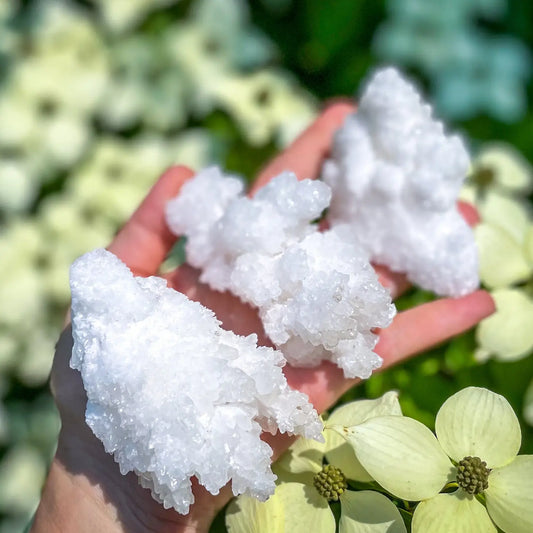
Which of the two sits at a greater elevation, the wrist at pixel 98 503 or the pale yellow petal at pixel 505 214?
the pale yellow petal at pixel 505 214

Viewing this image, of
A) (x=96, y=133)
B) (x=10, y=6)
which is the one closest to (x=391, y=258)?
(x=96, y=133)

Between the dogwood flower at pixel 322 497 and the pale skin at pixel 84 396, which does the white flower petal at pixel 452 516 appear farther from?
the pale skin at pixel 84 396

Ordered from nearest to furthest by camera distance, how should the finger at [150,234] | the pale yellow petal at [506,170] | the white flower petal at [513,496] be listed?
the white flower petal at [513,496]
the finger at [150,234]
the pale yellow petal at [506,170]

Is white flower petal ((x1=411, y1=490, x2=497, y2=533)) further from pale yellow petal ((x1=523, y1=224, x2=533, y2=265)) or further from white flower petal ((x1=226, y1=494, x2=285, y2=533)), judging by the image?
pale yellow petal ((x1=523, y1=224, x2=533, y2=265))

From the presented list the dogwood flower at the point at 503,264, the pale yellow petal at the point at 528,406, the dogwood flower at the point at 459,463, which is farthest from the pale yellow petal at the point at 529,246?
the dogwood flower at the point at 459,463

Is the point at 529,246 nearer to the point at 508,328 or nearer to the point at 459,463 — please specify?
the point at 508,328

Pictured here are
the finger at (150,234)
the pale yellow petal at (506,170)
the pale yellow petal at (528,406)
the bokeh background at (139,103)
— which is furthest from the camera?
the bokeh background at (139,103)

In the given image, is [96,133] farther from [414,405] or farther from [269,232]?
[414,405]
